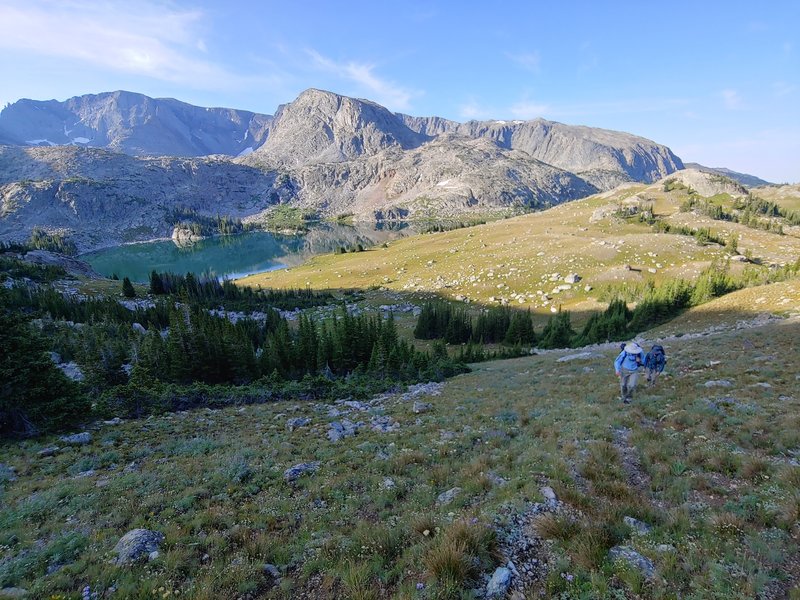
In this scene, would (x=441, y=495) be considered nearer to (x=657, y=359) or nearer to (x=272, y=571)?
(x=272, y=571)

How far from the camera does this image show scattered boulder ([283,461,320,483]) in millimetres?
11828

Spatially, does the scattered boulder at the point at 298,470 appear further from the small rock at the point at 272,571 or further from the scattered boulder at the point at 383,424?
the scattered boulder at the point at 383,424

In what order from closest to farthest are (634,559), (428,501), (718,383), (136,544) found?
1. (634,559)
2. (136,544)
3. (428,501)
4. (718,383)

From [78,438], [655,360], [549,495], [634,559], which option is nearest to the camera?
[634,559]

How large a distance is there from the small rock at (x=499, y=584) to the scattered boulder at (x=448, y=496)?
9.97 feet

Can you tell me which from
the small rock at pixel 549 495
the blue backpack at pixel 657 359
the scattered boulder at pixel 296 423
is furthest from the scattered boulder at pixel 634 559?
the scattered boulder at pixel 296 423

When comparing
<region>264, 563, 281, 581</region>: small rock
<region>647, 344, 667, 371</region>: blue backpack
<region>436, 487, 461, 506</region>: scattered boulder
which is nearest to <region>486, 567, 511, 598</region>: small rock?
<region>436, 487, 461, 506</region>: scattered boulder

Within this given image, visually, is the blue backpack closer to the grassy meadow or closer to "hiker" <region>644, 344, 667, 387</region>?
"hiker" <region>644, 344, 667, 387</region>

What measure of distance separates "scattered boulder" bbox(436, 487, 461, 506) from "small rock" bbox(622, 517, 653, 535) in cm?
379

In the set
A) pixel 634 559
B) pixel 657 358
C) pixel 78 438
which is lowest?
pixel 78 438

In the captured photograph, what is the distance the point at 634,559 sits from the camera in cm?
634

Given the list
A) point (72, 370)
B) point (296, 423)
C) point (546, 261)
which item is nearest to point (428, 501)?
point (296, 423)

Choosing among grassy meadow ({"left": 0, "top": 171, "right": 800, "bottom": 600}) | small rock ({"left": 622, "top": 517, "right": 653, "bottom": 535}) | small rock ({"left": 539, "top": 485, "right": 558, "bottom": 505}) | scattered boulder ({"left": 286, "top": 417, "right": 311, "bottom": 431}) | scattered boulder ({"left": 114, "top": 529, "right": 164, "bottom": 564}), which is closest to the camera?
grassy meadow ({"left": 0, "top": 171, "right": 800, "bottom": 600})

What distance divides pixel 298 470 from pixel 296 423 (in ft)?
22.0
